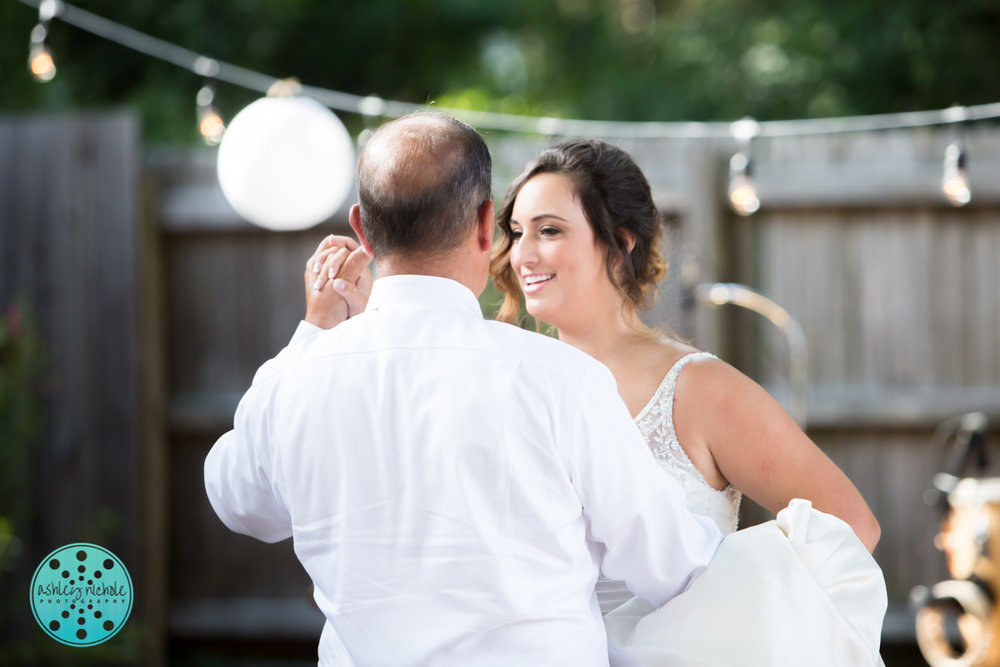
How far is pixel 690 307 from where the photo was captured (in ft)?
12.3

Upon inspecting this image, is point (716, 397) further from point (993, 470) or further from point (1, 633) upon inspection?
point (1, 633)

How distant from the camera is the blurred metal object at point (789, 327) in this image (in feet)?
12.4

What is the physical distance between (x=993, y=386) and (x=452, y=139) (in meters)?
3.26

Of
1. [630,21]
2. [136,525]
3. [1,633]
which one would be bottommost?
[1,633]

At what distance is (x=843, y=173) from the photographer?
3902mm

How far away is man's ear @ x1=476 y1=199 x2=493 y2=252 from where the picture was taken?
1217 mm

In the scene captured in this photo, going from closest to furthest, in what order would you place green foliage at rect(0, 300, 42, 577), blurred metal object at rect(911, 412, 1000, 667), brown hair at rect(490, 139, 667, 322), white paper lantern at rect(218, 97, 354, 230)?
brown hair at rect(490, 139, 667, 322)
white paper lantern at rect(218, 97, 354, 230)
blurred metal object at rect(911, 412, 1000, 667)
green foliage at rect(0, 300, 42, 577)

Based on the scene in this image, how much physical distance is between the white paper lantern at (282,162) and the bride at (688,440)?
72 cm

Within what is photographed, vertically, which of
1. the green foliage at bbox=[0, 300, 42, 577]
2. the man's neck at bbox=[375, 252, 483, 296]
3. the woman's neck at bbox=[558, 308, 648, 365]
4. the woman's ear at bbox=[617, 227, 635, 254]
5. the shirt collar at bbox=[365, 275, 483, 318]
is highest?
the woman's ear at bbox=[617, 227, 635, 254]

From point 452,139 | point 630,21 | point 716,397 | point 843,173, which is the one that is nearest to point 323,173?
point 716,397

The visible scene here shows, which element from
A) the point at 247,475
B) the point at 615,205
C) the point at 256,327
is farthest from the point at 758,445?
the point at 256,327

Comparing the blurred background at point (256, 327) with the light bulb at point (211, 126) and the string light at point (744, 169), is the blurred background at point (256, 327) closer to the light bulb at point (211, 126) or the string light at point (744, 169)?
the string light at point (744, 169)

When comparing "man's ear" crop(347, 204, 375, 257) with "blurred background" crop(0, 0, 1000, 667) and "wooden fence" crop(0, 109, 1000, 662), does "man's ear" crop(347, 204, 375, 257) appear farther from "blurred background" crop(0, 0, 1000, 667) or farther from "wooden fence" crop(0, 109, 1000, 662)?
"wooden fence" crop(0, 109, 1000, 662)

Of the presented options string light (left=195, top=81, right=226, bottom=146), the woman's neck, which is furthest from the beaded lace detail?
string light (left=195, top=81, right=226, bottom=146)
